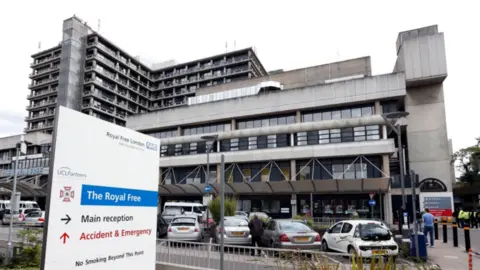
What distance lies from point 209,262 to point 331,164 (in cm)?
2908

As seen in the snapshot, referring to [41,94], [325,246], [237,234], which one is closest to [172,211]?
[237,234]

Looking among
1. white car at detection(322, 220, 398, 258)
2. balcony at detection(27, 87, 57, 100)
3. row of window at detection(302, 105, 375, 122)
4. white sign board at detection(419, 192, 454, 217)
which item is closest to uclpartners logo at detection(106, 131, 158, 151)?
white car at detection(322, 220, 398, 258)

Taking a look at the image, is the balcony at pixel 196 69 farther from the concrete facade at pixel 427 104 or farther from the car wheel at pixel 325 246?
the car wheel at pixel 325 246

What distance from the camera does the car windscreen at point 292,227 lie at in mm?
13251

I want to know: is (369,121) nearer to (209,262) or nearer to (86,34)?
(209,262)

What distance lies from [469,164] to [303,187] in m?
39.2

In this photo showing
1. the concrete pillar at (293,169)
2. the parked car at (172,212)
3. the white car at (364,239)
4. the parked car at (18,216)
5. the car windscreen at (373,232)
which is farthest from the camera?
the concrete pillar at (293,169)

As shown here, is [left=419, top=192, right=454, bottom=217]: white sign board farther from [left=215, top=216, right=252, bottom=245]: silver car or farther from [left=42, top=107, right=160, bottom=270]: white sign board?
[left=42, top=107, right=160, bottom=270]: white sign board

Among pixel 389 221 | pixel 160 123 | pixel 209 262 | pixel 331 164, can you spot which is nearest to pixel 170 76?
pixel 160 123

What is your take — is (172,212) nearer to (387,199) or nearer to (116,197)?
(387,199)

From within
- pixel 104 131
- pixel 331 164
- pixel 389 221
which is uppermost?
pixel 331 164

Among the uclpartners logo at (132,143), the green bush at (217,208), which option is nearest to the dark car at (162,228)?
the green bush at (217,208)

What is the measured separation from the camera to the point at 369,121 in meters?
34.2

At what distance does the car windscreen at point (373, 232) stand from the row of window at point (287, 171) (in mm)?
21875
